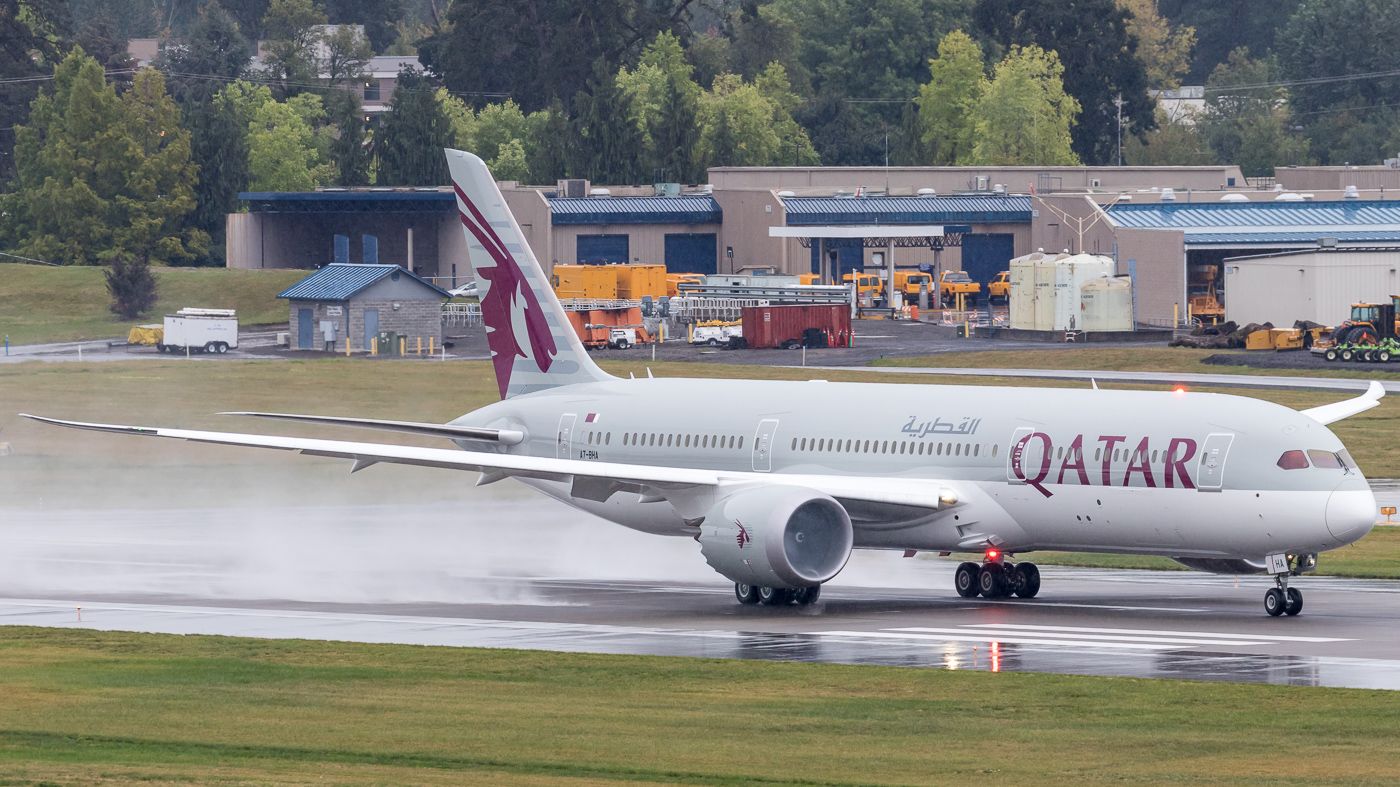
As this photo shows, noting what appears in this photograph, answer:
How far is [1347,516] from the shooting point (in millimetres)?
38719

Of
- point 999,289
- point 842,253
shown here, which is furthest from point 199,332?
point 842,253

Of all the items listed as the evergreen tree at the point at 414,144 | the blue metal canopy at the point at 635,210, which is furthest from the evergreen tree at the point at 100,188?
the blue metal canopy at the point at 635,210

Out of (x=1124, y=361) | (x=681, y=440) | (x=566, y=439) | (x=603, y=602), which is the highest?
(x=681, y=440)

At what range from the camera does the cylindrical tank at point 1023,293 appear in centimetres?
12669

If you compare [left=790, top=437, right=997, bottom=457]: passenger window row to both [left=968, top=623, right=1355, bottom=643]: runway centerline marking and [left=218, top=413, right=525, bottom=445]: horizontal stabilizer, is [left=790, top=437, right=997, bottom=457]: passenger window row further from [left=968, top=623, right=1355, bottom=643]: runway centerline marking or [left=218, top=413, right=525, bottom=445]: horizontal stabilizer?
[left=218, top=413, right=525, bottom=445]: horizontal stabilizer

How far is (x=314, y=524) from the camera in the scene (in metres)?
58.4

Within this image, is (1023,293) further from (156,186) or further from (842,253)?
(156,186)

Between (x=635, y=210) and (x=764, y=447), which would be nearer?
(x=764, y=447)

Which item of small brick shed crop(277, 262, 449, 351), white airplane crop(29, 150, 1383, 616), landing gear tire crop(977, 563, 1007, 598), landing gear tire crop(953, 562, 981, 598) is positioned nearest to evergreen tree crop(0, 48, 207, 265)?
small brick shed crop(277, 262, 449, 351)

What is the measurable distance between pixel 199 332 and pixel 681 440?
248 feet

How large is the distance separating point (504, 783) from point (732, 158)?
578 ft

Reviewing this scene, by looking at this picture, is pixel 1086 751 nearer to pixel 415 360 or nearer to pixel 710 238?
pixel 415 360

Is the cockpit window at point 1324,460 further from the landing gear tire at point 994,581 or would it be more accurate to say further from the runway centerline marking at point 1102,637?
the landing gear tire at point 994,581

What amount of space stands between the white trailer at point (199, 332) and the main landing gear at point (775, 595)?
79358mm
